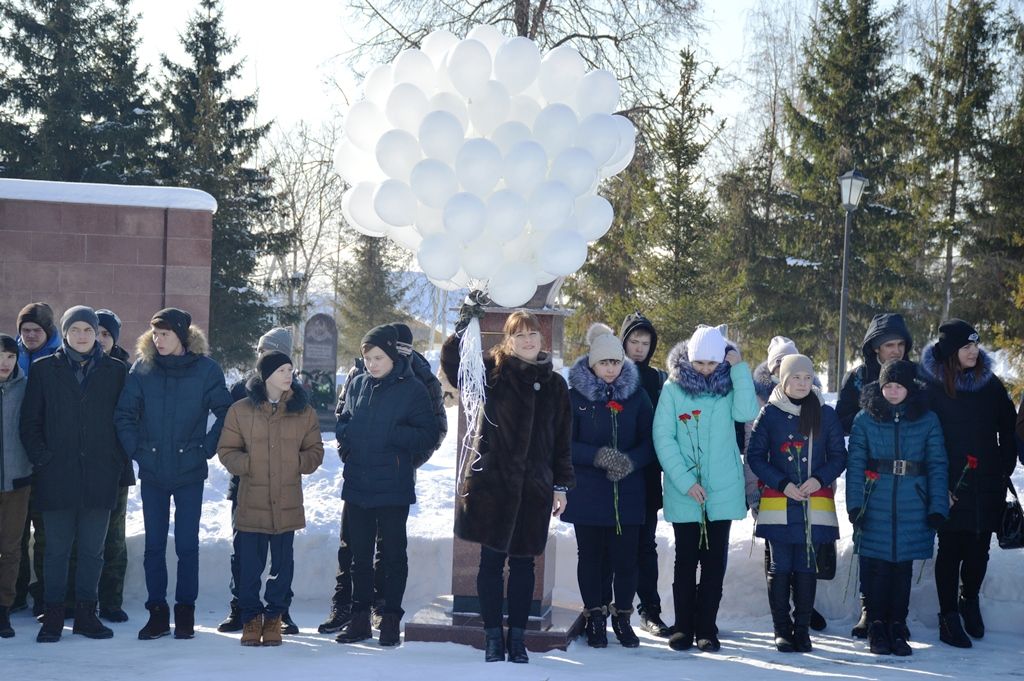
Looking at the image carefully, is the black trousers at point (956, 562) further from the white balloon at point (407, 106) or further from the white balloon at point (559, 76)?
the white balloon at point (407, 106)

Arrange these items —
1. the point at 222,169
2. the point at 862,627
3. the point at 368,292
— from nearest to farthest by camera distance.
Result: 1. the point at 862,627
2. the point at 222,169
3. the point at 368,292

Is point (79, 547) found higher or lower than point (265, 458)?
lower

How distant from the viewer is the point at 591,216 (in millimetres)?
5371

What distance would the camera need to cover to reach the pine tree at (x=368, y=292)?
35094 millimetres

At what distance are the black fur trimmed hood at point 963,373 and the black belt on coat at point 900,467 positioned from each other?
64 centimetres

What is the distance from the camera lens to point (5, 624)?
5.88 metres

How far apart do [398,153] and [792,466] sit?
2.75m

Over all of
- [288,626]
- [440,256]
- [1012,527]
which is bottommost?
[288,626]

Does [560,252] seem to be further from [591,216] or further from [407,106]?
[407,106]

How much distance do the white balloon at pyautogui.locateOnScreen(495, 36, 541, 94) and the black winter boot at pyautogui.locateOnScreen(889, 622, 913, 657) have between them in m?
3.61

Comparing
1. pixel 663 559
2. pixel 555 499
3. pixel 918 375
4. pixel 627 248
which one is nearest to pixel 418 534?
pixel 663 559

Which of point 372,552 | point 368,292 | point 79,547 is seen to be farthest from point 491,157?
point 368,292

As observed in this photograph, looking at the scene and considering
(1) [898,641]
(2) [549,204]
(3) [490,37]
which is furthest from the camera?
(1) [898,641]

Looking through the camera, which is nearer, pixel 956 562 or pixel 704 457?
pixel 704 457
